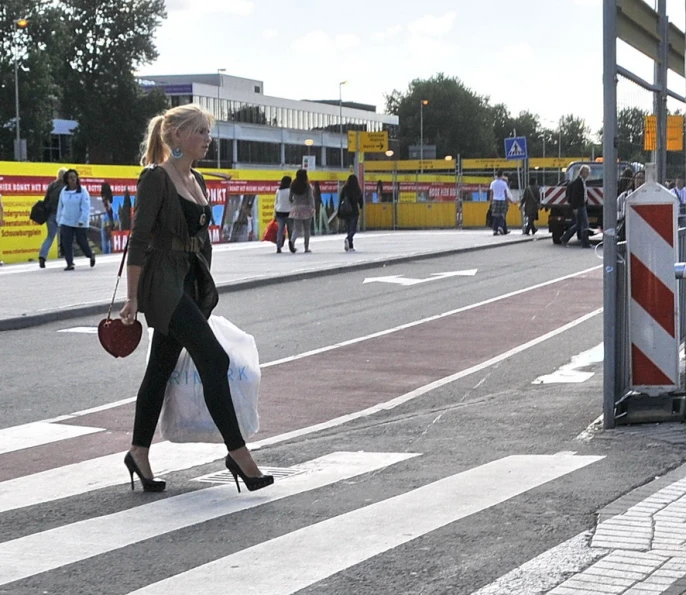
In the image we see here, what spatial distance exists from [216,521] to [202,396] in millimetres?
870

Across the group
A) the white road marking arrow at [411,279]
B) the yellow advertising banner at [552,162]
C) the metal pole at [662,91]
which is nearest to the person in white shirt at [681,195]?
the metal pole at [662,91]

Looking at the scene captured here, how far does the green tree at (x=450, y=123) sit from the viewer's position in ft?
494

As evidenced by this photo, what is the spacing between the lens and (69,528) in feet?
17.3

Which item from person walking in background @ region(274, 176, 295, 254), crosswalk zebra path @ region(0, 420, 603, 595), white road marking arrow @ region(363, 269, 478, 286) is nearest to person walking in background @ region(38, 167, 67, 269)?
person walking in background @ region(274, 176, 295, 254)

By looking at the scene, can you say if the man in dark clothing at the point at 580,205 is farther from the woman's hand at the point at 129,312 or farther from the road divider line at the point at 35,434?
the woman's hand at the point at 129,312

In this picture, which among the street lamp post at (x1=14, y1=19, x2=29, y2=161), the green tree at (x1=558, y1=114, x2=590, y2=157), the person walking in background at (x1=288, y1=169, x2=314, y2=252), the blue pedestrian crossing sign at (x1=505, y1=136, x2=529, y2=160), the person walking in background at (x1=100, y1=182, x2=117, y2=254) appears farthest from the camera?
the green tree at (x1=558, y1=114, x2=590, y2=157)

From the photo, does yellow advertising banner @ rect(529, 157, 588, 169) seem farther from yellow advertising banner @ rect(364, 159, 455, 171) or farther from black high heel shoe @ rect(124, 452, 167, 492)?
black high heel shoe @ rect(124, 452, 167, 492)

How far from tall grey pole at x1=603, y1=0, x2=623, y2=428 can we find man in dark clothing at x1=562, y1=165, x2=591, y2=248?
22.1m

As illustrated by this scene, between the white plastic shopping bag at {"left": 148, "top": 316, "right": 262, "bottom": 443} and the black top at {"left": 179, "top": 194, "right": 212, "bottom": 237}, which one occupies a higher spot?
the black top at {"left": 179, "top": 194, "right": 212, "bottom": 237}

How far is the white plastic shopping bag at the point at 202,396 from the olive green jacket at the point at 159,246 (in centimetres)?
30

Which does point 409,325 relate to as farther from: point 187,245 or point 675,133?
point 187,245

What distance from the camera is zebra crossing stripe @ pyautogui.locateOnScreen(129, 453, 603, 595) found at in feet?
14.5

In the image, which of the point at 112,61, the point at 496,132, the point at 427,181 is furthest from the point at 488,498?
the point at 496,132

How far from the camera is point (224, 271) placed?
2119 cm
